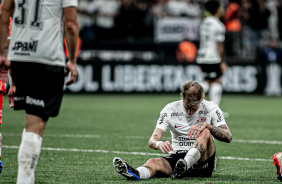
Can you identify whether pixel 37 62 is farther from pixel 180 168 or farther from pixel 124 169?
pixel 180 168

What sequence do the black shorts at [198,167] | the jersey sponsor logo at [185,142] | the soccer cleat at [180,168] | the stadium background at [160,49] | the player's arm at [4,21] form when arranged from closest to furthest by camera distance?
the player's arm at [4,21] < the soccer cleat at [180,168] < the black shorts at [198,167] < the jersey sponsor logo at [185,142] < the stadium background at [160,49]

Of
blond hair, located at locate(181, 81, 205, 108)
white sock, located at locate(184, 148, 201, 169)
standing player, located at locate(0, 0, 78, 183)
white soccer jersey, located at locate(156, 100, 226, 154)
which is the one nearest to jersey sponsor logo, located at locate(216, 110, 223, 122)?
white soccer jersey, located at locate(156, 100, 226, 154)

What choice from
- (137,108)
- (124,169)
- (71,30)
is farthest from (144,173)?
(137,108)

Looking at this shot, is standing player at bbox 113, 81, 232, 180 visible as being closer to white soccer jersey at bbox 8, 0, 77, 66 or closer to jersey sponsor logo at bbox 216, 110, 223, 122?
jersey sponsor logo at bbox 216, 110, 223, 122

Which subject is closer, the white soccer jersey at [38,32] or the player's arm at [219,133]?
the white soccer jersey at [38,32]

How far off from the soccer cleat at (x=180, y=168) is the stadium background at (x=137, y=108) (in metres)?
0.13

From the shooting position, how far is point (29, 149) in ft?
15.6

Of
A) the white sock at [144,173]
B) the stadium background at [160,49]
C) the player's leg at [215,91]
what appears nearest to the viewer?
the white sock at [144,173]

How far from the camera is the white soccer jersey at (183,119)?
6352 mm

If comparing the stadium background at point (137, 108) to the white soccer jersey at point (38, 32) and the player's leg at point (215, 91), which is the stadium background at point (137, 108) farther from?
the white soccer jersey at point (38, 32)

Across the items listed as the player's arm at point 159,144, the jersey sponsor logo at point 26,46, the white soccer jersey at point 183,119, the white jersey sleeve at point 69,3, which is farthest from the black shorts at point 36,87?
the white soccer jersey at point 183,119

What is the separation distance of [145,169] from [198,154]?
1.95 ft

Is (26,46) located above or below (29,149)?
above

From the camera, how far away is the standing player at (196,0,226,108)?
13.4m
